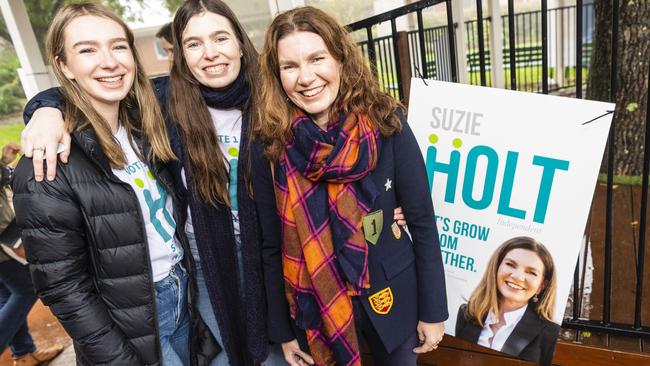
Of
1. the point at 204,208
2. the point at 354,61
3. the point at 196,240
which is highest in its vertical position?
the point at 354,61

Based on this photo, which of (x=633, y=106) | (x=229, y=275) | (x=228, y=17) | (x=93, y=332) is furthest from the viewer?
(x=633, y=106)

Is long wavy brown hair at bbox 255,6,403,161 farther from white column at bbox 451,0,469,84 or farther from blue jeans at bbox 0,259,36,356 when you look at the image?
white column at bbox 451,0,469,84

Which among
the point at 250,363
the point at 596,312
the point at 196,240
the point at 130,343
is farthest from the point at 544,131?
the point at 130,343

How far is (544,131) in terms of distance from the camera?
5.97 feet

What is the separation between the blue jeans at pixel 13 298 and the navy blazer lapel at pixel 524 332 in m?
2.99

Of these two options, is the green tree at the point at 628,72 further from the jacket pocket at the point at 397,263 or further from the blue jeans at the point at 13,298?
the blue jeans at the point at 13,298

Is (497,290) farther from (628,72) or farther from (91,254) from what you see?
(628,72)

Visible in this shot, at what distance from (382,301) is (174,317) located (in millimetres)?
891

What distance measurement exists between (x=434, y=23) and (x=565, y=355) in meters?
8.35

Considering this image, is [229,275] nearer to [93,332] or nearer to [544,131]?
[93,332]

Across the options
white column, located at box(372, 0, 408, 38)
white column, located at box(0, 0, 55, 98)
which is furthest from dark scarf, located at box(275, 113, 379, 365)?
white column, located at box(0, 0, 55, 98)

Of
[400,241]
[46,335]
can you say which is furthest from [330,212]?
[46,335]

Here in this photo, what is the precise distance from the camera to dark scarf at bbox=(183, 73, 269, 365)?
1854mm

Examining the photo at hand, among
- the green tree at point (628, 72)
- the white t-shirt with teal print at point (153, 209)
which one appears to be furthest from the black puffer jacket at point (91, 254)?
the green tree at point (628, 72)
